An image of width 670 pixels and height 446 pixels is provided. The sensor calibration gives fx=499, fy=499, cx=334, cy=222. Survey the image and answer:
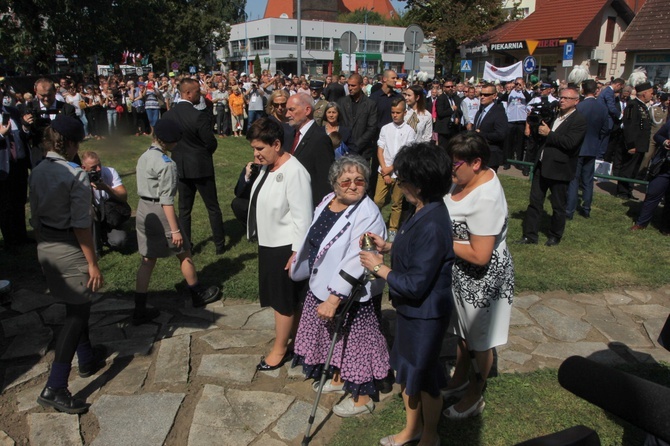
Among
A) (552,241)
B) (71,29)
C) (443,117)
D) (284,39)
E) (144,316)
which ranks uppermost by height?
(284,39)

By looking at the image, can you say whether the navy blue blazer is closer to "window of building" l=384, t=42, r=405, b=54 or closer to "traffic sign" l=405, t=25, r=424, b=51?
"traffic sign" l=405, t=25, r=424, b=51

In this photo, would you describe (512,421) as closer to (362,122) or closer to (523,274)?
(523,274)

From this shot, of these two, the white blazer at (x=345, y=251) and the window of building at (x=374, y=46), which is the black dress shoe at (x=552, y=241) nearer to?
the white blazer at (x=345, y=251)

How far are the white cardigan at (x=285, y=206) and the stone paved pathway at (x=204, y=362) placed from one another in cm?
111

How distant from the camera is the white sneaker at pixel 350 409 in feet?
11.0

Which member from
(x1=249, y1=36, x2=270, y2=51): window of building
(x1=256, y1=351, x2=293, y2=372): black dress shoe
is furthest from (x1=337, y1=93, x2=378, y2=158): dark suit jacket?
(x1=249, y1=36, x2=270, y2=51): window of building

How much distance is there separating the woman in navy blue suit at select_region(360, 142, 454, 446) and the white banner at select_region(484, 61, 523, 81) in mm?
17908

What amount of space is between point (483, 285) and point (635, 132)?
8096mm

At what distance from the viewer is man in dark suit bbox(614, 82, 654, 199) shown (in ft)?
30.2

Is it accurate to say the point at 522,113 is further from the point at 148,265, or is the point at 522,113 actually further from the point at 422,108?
the point at 148,265

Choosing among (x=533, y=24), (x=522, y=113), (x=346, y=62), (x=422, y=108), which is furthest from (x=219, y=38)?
(x=422, y=108)

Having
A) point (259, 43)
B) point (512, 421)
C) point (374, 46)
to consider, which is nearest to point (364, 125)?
point (512, 421)

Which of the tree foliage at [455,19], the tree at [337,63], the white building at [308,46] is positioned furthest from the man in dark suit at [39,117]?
the tree at [337,63]

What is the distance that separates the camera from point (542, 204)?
21.6ft
